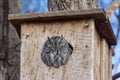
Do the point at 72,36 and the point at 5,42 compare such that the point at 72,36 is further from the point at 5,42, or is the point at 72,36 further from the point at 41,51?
the point at 5,42

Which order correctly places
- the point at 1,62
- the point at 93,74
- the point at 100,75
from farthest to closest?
the point at 1,62 → the point at 100,75 → the point at 93,74

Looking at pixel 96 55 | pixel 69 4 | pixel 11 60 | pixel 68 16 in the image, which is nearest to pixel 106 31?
pixel 96 55

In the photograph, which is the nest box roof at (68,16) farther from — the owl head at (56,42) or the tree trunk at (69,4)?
the tree trunk at (69,4)

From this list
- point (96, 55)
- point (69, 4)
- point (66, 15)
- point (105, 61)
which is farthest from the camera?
point (69, 4)

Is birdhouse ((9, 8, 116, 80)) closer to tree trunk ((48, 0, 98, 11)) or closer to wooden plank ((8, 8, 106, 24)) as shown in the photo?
wooden plank ((8, 8, 106, 24))

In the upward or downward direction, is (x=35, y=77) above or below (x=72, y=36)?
below

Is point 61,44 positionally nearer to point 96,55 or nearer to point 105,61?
point 96,55

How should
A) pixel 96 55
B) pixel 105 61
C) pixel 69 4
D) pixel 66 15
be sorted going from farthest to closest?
pixel 69 4 → pixel 105 61 → pixel 96 55 → pixel 66 15

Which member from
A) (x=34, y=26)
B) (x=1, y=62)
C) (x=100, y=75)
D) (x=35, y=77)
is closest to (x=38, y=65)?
(x=35, y=77)
